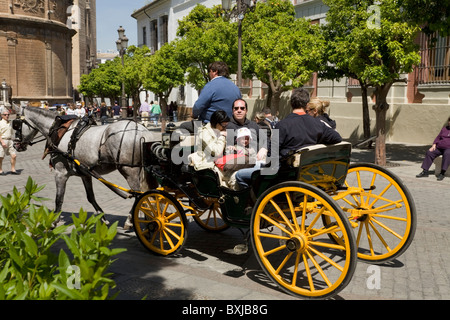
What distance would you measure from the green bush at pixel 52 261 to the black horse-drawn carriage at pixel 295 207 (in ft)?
6.64

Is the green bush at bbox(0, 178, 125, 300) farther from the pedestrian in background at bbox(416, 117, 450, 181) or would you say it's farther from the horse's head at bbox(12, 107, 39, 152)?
the pedestrian in background at bbox(416, 117, 450, 181)

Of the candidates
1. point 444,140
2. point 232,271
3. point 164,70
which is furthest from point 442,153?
point 164,70

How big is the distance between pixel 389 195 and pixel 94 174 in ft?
17.7

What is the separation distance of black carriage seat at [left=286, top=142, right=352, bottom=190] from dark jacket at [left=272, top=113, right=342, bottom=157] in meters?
0.17

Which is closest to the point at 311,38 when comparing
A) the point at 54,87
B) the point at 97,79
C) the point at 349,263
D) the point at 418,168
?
the point at 418,168

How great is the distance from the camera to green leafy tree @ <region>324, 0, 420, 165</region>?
11359 millimetres

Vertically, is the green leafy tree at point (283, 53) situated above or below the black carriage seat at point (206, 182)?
above

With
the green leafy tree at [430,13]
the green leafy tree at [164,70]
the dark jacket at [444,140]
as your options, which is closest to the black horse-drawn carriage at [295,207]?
the dark jacket at [444,140]

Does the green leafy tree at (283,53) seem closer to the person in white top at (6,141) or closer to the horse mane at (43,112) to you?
the person in white top at (6,141)

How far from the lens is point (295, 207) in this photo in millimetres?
4203

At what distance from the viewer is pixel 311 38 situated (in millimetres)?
15297

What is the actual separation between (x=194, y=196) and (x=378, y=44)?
8480 mm

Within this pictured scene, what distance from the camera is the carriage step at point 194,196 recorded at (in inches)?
205

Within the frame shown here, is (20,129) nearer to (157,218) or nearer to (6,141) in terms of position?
(157,218)
